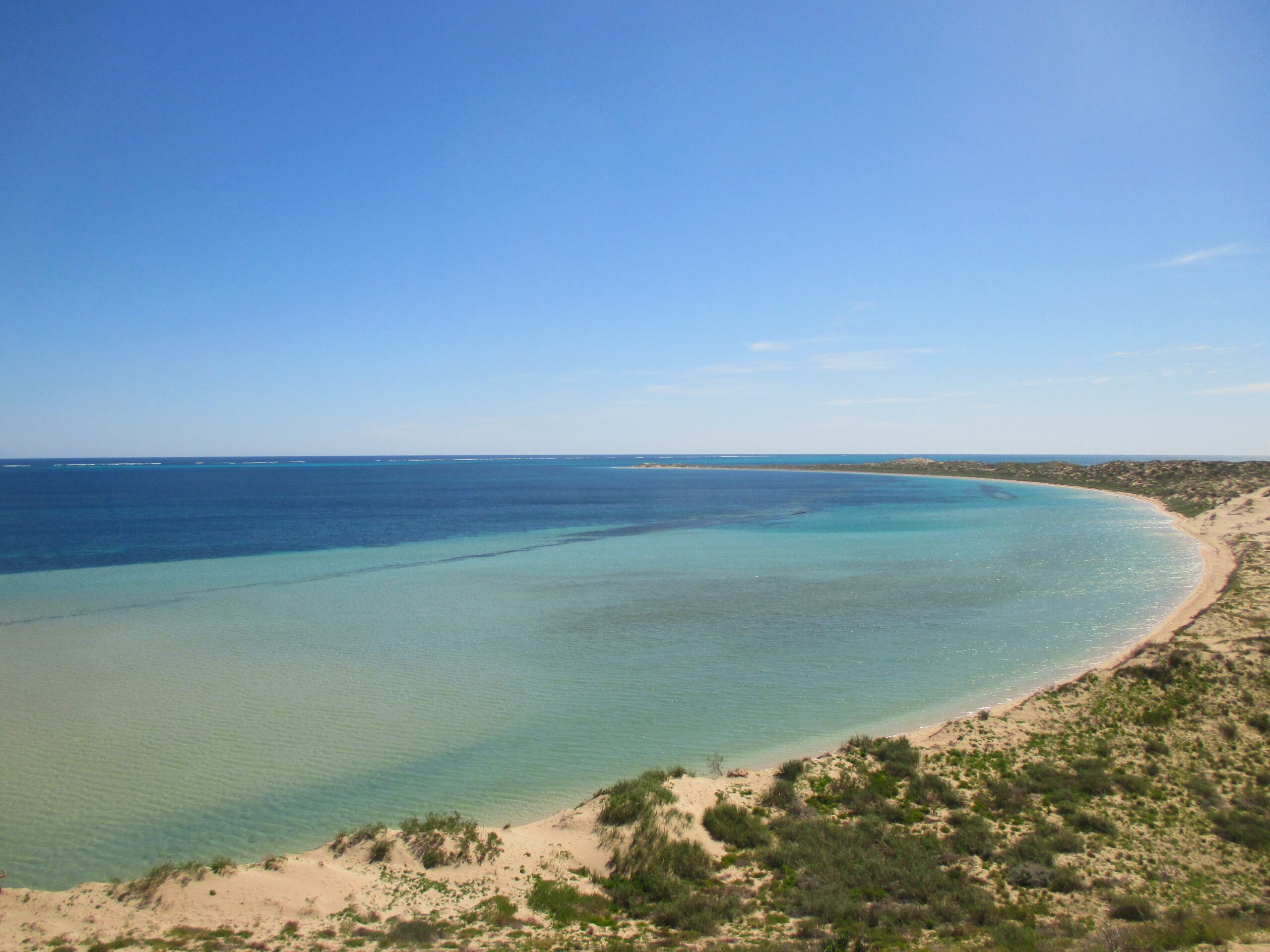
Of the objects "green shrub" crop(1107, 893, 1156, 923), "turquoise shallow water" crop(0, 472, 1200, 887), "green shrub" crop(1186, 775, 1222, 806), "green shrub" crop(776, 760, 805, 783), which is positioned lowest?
"turquoise shallow water" crop(0, 472, 1200, 887)

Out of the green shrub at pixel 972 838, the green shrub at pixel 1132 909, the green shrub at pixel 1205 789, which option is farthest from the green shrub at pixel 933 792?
the green shrub at pixel 1205 789

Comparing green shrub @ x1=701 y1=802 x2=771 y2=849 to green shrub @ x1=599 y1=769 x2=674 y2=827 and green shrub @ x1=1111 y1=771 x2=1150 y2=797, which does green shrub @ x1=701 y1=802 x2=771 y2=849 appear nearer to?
green shrub @ x1=599 y1=769 x2=674 y2=827

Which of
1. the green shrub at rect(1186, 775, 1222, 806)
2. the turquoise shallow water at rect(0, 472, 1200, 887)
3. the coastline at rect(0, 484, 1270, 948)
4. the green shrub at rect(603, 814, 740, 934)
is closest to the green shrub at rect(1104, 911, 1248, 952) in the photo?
the green shrub at rect(1186, 775, 1222, 806)

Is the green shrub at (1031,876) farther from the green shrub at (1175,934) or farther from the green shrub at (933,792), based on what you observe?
the green shrub at (933,792)

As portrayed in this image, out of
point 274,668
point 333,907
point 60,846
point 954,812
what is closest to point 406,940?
point 333,907

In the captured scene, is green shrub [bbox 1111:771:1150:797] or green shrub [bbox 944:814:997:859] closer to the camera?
green shrub [bbox 944:814:997:859]

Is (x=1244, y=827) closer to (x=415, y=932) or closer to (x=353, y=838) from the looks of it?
(x=415, y=932)

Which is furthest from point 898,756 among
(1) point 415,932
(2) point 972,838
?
(1) point 415,932

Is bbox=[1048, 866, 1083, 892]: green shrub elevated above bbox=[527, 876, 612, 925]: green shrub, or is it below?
above
